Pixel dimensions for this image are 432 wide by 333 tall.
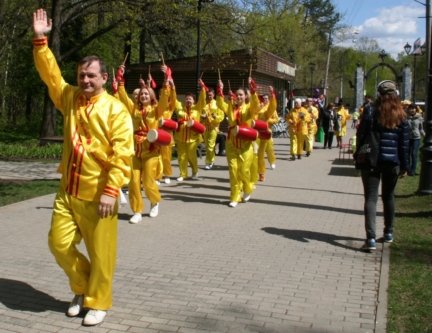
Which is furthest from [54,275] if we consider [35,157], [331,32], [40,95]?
[331,32]

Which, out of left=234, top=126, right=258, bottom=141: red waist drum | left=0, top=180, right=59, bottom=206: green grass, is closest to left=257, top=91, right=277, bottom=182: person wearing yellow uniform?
left=234, top=126, right=258, bottom=141: red waist drum

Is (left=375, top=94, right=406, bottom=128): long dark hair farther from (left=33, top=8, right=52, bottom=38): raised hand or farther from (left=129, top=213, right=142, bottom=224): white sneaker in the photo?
(left=33, top=8, right=52, bottom=38): raised hand

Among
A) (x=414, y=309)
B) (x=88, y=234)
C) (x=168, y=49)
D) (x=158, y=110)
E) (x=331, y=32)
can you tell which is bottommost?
(x=414, y=309)

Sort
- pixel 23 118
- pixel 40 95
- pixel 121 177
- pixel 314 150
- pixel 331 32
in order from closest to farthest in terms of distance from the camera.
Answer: pixel 121 177 → pixel 314 150 → pixel 40 95 → pixel 23 118 → pixel 331 32

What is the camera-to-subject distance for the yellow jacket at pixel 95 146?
4336 millimetres

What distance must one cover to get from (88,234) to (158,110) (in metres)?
4.39

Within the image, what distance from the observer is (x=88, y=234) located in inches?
175

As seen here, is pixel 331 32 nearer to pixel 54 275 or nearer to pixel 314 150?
pixel 314 150

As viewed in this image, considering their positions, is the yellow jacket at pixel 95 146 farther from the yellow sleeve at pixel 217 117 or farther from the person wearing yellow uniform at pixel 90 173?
the yellow sleeve at pixel 217 117

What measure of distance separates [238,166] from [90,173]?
5.54 metres

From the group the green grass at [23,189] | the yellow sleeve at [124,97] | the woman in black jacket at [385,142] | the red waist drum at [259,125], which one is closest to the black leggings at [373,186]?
the woman in black jacket at [385,142]

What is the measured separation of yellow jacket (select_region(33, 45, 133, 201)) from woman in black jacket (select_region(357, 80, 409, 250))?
3.45 m

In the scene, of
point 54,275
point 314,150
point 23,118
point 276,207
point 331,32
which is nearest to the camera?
point 54,275

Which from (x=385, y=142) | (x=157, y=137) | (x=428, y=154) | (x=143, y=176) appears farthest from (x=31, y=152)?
(x=385, y=142)
